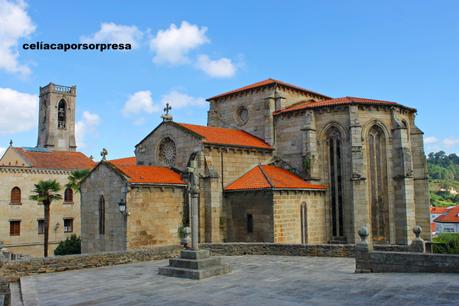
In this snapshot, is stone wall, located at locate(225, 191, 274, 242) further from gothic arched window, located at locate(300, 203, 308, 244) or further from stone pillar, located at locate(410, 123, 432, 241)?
stone pillar, located at locate(410, 123, 432, 241)

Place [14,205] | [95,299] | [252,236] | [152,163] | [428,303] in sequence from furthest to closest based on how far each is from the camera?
A: [14,205]
[152,163]
[252,236]
[95,299]
[428,303]

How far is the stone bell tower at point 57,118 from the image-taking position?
56.8 m

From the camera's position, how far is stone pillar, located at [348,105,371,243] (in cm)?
2431

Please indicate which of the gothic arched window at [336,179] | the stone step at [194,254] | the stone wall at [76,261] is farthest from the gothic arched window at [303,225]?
the stone step at [194,254]

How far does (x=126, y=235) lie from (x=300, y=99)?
16698 millimetres

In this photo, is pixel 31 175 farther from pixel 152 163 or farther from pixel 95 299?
pixel 95 299

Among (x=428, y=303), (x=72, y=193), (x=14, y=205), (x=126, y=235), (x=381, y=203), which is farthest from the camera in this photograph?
(x=72, y=193)

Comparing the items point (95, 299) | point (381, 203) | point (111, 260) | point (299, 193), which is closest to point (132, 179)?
point (111, 260)

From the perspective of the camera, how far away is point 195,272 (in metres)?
14.1

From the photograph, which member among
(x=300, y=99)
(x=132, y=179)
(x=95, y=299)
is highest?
(x=300, y=99)

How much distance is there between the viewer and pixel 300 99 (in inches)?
1230

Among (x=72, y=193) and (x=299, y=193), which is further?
(x=72, y=193)

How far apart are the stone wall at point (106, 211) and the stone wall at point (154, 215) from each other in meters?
0.57

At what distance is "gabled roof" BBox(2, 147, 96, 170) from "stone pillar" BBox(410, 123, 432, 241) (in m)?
29.1
